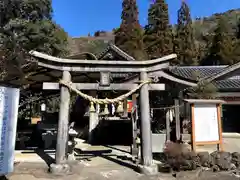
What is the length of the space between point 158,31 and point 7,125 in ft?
123

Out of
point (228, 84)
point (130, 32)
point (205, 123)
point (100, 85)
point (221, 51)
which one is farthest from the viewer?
point (130, 32)

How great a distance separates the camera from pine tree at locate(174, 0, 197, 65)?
3588cm

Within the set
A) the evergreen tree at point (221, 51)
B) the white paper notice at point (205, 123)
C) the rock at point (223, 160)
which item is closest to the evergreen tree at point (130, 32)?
the evergreen tree at point (221, 51)

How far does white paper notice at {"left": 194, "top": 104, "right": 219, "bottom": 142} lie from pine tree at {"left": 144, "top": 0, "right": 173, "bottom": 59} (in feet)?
85.7

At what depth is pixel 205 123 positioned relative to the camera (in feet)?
25.1

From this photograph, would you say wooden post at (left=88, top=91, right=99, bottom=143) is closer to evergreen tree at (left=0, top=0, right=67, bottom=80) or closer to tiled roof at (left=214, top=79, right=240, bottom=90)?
tiled roof at (left=214, top=79, right=240, bottom=90)

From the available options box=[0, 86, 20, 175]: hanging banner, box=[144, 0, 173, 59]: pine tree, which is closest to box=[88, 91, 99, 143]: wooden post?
box=[0, 86, 20, 175]: hanging banner

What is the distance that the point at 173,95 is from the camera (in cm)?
1159

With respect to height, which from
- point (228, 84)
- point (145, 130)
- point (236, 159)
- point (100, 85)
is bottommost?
point (236, 159)

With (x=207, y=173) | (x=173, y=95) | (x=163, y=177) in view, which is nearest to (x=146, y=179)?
(x=163, y=177)

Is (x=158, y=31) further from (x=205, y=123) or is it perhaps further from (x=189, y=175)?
(x=189, y=175)

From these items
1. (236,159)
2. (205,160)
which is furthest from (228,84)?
(205,160)

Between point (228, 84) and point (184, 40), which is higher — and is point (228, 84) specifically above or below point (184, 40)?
below

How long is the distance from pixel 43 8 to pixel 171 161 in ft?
78.9
